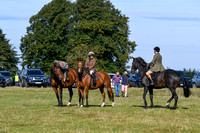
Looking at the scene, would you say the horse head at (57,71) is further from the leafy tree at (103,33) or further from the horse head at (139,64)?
the leafy tree at (103,33)

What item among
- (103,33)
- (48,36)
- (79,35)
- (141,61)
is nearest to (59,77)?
(141,61)

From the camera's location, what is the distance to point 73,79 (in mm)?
21547

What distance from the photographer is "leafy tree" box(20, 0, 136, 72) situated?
204 feet

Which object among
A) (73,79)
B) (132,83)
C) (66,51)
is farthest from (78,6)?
(73,79)

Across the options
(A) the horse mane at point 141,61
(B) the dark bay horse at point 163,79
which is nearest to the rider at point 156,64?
(B) the dark bay horse at point 163,79

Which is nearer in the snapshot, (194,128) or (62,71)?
(194,128)

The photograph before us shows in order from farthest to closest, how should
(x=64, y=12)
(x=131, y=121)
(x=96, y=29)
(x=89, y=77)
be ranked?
A: (x=64, y=12)
(x=96, y=29)
(x=89, y=77)
(x=131, y=121)

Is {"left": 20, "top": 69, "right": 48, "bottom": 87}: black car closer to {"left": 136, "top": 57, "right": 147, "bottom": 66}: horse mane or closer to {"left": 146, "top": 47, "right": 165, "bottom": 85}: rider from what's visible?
{"left": 136, "top": 57, "right": 147, "bottom": 66}: horse mane

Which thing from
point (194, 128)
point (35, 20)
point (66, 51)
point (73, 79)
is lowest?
point (194, 128)

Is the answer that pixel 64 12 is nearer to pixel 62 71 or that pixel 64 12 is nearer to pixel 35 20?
pixel 35 20

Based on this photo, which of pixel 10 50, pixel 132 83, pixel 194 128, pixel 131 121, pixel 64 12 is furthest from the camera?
pixel 10 50

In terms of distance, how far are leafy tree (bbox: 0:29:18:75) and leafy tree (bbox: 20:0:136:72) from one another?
62.1ft

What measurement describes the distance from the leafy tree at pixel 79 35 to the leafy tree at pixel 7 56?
62.1 ft

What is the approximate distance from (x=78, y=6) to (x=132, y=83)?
1802cm
